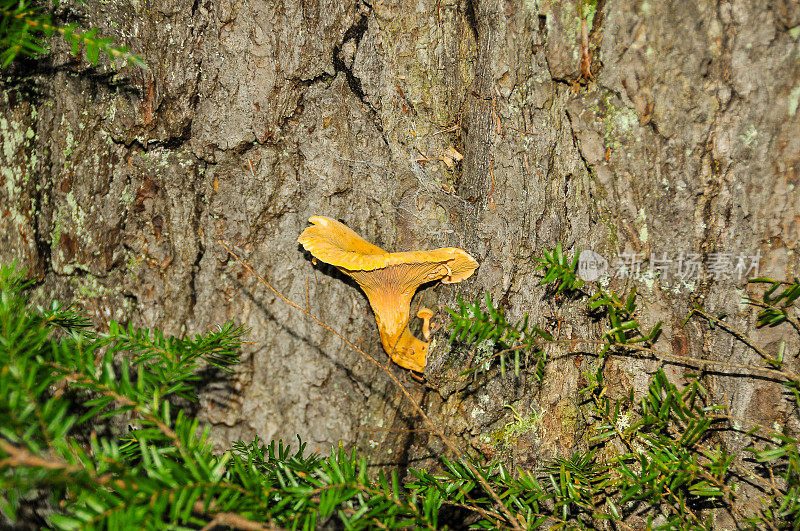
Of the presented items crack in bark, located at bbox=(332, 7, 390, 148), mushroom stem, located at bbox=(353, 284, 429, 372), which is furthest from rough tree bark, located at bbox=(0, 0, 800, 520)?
mushroom stem, located at bbox=(353, 284, 429, 372)

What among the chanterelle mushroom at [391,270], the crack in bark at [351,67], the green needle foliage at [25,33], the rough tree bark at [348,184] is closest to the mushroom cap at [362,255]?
the chanterelle mushroom at [391,270]

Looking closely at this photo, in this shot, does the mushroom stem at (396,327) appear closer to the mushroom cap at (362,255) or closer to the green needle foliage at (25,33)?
the mushroom cap at (362,255)

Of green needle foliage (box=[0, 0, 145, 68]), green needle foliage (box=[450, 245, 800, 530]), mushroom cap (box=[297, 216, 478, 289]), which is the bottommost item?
green needle foliage (box=[450, 245, 800, 530])

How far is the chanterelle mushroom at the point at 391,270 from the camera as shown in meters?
2.07

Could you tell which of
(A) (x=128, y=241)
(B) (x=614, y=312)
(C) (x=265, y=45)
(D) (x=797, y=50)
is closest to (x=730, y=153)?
(D) (x=797, y=50)

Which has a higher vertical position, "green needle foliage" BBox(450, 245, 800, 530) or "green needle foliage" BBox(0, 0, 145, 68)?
"green needle foliage" BBox(0, 0, 145, 68)

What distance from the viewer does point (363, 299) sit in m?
2.56

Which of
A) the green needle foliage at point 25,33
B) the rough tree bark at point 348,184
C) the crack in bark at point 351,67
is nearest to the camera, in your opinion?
the green needle foliage at point 25,33

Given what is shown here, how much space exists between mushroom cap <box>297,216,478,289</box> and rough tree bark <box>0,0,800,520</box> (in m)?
0.14

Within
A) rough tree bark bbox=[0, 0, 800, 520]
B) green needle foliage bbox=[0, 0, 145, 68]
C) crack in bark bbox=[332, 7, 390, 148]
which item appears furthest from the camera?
crack in bark bbox=[332, 7, 390, 148]

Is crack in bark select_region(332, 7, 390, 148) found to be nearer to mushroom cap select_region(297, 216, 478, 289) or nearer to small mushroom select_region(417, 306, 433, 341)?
mushroom cap select_region(297, 216, 478, 289)

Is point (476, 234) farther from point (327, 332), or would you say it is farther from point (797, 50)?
point (797, 50)

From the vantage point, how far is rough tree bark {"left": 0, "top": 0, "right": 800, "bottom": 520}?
202 cm

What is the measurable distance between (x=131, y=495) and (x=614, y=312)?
1.77 m
